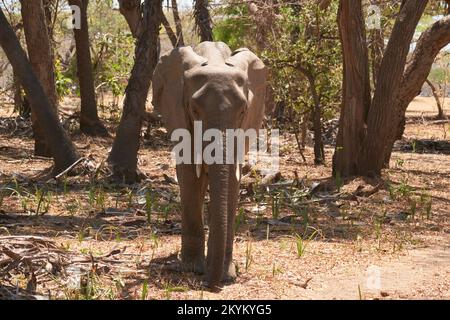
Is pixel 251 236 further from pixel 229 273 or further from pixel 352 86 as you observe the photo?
pixel 352 86

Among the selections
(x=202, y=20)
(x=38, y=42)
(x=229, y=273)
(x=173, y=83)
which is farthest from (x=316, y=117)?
(x=229, y=273)

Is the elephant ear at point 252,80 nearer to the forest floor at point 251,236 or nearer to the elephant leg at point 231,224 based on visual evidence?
the elephant leg at point 231,224

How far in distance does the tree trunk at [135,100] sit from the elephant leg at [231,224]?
5611 mm

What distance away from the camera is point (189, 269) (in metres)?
6.71

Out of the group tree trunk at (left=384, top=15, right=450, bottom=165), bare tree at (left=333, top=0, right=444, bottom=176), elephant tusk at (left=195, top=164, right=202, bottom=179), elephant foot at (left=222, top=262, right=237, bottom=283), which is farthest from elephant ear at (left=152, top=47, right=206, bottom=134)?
tree trunk at (left=384, top=15, right=450, bottom=165)

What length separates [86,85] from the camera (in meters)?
17.4

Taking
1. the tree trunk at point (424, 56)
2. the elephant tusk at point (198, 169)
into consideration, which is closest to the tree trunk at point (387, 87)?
the tree trunk at point (424, 56)

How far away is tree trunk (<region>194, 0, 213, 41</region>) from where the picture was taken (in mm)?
11836

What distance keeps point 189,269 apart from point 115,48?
15.0 m

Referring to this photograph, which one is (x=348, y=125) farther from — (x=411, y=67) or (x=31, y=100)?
(x=31, y=100)

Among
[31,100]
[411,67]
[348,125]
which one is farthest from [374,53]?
[31,100]

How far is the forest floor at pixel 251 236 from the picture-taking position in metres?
6.20

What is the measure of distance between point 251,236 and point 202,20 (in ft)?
14.4

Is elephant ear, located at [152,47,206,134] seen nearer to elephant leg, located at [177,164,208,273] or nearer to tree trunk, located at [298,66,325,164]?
elephant leg, located at [177,164,208,273]
